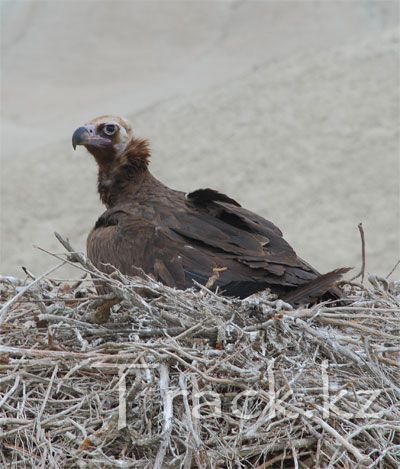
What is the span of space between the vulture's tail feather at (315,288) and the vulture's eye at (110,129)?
286cm

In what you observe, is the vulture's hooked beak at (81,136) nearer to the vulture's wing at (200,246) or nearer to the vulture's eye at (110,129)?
the vulture's eye at (110,129)

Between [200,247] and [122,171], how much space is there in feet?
5.59

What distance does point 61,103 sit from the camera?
35250 mm

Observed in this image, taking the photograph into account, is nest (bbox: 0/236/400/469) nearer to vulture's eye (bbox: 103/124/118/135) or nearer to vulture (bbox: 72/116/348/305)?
vulture (bbox: 72/116/348/305)

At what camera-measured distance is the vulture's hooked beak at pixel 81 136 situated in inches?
363

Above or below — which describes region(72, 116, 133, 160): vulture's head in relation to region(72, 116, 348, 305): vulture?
above

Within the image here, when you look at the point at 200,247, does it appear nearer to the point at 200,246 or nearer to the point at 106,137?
the point at 200,246

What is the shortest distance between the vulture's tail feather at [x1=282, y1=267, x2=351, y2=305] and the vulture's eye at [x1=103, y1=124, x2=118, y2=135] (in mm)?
2858

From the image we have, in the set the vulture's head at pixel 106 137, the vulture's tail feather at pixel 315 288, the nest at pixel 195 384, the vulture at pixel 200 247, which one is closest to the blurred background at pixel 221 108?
the vulture's head at pixel 106 137

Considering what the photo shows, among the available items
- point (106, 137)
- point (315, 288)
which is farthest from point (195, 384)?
point (106, 137)

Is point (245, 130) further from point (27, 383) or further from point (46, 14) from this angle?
point (27, 383)

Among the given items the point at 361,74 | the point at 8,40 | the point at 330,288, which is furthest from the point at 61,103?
the point at 330,288

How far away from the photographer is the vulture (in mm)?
7355

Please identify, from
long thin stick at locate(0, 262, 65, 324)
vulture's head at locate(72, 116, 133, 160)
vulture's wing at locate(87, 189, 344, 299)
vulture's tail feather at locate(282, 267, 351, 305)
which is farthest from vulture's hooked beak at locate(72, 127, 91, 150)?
long thin stick at locate(0, 262, 65, 324)
